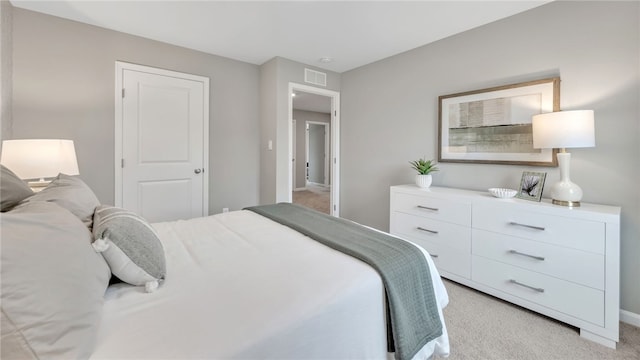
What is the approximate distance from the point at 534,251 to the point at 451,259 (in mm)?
630

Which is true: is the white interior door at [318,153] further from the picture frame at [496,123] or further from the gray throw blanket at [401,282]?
the gray throw blanket at [401,282]

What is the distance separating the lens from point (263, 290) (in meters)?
1.01

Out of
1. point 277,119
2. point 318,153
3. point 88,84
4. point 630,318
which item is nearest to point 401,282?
point 630,318

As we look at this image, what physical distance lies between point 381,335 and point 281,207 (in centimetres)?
136

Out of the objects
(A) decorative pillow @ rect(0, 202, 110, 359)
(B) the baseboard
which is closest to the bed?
(A) decorative pillow @ rect(0, 202, 110, 359)

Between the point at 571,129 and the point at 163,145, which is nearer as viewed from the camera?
the point at 571,129

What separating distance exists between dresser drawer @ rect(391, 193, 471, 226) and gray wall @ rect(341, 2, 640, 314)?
486 millimetres

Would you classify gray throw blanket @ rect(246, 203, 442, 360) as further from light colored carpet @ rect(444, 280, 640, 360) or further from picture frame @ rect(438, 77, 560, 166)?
picture frame @ rect(438, 77, 560, 166)

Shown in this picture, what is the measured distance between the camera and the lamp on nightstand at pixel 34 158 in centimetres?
187

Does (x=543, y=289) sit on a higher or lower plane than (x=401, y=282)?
lower

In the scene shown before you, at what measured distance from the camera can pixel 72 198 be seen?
1.20 m

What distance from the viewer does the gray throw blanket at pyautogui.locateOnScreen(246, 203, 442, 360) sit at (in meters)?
1.14

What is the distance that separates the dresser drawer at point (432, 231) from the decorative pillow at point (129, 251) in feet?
7.27

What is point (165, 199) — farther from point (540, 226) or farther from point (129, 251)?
point (540, 226)
